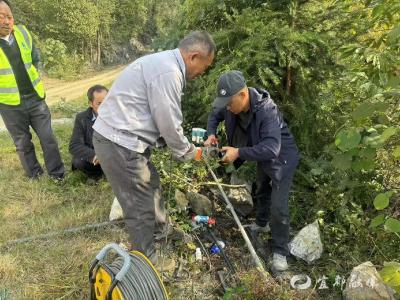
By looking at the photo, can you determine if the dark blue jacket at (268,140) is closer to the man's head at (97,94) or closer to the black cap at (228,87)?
the black cap at (228,87)

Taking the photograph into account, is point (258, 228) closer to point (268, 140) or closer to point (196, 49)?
point (268, 140)

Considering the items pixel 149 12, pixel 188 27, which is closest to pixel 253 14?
pixel 188 27

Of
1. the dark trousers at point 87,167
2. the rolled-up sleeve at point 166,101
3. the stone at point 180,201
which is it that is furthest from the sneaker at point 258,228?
the dark trousers at point 87,167

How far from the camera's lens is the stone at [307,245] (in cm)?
388

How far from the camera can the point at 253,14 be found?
16.5ft

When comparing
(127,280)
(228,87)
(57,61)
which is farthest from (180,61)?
(57,61)

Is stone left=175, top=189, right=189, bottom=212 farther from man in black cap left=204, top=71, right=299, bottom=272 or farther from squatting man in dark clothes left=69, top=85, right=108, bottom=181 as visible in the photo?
squatting man in dark clothes left=69, top=85, right=108, bottom=181

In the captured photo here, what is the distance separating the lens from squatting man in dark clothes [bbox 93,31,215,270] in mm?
2973

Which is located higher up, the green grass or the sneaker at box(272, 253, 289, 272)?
the sneaker at box(272, 253, 289, 272)

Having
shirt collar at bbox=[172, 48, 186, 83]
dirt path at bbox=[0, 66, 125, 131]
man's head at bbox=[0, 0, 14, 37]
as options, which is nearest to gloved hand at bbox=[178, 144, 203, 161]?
shirt collar at bbox=[172, 48, 186, 83]

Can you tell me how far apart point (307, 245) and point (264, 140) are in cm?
126

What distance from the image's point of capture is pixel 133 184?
10.7 feet

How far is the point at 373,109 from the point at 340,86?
274 cm

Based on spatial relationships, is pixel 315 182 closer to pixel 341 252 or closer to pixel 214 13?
pixel 341 252
